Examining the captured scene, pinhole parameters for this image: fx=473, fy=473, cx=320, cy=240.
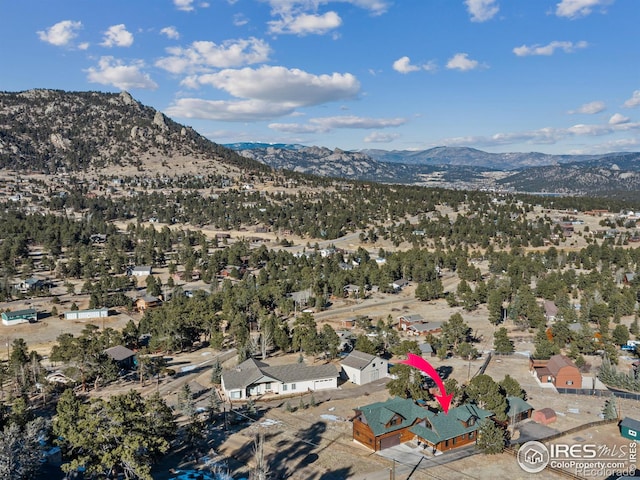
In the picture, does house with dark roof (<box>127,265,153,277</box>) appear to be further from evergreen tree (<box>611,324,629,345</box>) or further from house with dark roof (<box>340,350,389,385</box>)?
evergreen tree (<box>611,324,629,345</box>)

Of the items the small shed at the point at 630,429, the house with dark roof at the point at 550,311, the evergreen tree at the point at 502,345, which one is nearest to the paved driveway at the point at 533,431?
the small shed at the point at 630,429

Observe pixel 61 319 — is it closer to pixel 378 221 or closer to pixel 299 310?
pixel 299 310

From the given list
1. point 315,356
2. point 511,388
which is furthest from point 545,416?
point 315,356

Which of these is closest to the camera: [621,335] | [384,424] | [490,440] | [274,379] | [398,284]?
[490,440]

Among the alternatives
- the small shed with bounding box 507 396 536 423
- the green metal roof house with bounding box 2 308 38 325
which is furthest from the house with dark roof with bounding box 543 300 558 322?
the green metal roof house with bounding box 2 308 38 325

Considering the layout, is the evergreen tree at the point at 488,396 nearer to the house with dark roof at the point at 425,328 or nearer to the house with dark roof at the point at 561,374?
the house with dark roof at the point at 561,374

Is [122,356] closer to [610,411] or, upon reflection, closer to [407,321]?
[407,321]
